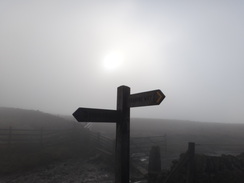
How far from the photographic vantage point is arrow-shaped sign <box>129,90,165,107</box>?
10.4 ft

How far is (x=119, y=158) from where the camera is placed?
352 cm

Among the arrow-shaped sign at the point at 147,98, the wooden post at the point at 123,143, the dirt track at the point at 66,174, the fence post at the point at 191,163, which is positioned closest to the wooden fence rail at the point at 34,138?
the dirt track at the point at 66,174

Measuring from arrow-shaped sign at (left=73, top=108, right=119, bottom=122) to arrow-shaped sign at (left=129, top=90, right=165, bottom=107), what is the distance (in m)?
0.39

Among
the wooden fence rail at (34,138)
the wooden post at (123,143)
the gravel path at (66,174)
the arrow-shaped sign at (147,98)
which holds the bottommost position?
the gravel path at (66,174)

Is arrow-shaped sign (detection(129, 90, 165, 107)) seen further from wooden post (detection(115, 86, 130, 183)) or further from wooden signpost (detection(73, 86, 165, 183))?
wooden post (detection(115, 86, 130, 183))

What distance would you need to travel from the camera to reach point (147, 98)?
3.39m

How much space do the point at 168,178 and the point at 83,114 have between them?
4.48 meters

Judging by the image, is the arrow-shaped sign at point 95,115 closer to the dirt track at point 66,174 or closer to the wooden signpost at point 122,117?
the wooden signpost at point 122,117

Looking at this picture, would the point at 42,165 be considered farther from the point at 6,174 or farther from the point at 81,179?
the point at 81,179

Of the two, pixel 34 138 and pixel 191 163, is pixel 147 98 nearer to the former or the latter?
pixel 191 163

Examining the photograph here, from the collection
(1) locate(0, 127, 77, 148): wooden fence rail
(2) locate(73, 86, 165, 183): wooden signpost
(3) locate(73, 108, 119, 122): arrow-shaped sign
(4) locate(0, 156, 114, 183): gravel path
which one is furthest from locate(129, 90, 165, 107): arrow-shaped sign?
(1) locate(0, 127, 77, 148): wooden fence rail

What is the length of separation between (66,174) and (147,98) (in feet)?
31.0

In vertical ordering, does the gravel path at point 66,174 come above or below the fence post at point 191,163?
below

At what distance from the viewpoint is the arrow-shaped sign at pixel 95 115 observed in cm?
321
